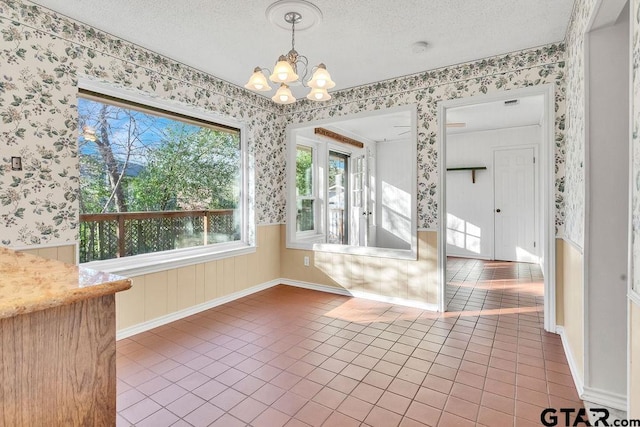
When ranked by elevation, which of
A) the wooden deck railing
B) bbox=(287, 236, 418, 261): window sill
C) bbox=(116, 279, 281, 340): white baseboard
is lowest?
bbox=(116, 279, 281, 340): white baseboard

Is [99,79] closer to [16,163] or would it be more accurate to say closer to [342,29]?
[16,163]

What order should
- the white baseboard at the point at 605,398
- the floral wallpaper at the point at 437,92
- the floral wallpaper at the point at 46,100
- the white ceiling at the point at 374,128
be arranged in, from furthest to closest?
the white ceiling at the point at 374,128 < the floral wallpaper at the point at 437,92 < the floral wallpaper at the point at 46,100 < the white baseboard at the point at 605,398

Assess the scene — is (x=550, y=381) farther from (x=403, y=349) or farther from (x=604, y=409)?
(x=403, y=349)

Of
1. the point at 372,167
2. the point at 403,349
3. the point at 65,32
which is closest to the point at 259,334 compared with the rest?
the point at 403,349

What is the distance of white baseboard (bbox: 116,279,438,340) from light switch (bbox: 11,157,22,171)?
145 centimetres

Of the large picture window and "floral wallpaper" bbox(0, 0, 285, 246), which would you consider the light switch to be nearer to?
"floral wallpaper" bbox(0, 0, 285, 246)

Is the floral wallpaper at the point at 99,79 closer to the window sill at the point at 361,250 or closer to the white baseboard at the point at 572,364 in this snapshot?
the window sill at the point at 361,250

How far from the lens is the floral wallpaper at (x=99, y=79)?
7.38 ft

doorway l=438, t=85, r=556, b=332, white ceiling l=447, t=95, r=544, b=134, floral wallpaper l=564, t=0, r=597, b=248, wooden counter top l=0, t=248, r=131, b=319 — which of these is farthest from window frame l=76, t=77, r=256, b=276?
floral wallpaper l=564, t=0, r=597, b=248

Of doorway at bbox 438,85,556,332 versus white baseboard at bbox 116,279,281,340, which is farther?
doorway at bbox 438,85,556,332

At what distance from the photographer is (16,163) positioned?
224 cm

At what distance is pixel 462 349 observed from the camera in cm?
259

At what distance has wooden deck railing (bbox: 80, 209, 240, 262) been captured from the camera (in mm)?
2799

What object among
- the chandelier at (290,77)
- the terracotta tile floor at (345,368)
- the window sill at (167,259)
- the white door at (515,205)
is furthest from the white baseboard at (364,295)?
the white door at (515,205)
